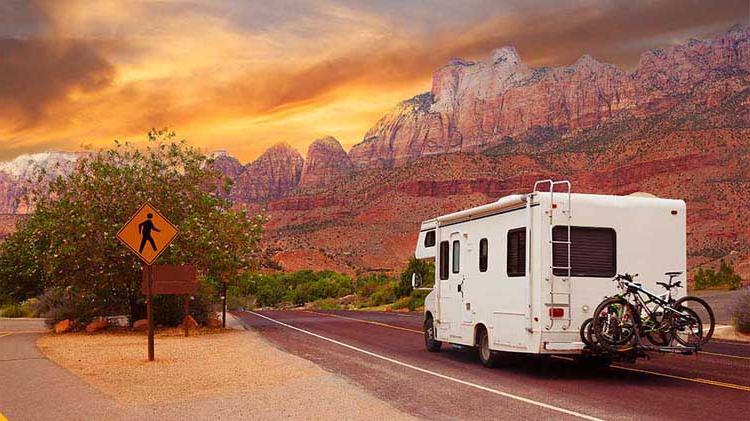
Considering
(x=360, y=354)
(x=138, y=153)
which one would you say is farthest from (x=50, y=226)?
(x=360, y=354)

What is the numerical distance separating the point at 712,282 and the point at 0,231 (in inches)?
3221

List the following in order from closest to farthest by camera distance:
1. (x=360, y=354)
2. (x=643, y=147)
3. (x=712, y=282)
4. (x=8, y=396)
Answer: (x=8, y=396) < (x=360, y=354) < (x=712, y=282) < (x=643, y=147)

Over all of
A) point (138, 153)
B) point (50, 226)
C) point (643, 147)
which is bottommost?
point (50, 226)

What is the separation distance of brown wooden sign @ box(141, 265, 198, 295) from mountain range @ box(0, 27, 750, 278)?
49555mm

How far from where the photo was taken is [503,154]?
111 metres

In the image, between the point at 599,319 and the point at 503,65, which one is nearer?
the point at 599,319

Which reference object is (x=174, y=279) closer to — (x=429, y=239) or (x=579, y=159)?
(x=429, y=239)

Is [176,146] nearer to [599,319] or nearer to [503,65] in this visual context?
[599,319]

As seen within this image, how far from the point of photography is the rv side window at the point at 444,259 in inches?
760

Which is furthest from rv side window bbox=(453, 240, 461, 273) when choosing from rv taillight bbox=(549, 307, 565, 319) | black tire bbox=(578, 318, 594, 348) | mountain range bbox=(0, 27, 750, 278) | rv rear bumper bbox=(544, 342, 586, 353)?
mountain range bbox=(0, 27, 750, 278)

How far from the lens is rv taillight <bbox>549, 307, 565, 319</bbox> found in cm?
1475

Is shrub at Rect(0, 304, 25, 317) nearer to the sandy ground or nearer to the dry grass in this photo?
the dry grass

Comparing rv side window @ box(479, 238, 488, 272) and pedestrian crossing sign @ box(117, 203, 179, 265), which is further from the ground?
pedestrian crossing sign @ box(117, 203, 179, 265)

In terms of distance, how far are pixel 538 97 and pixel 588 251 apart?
138 metres
